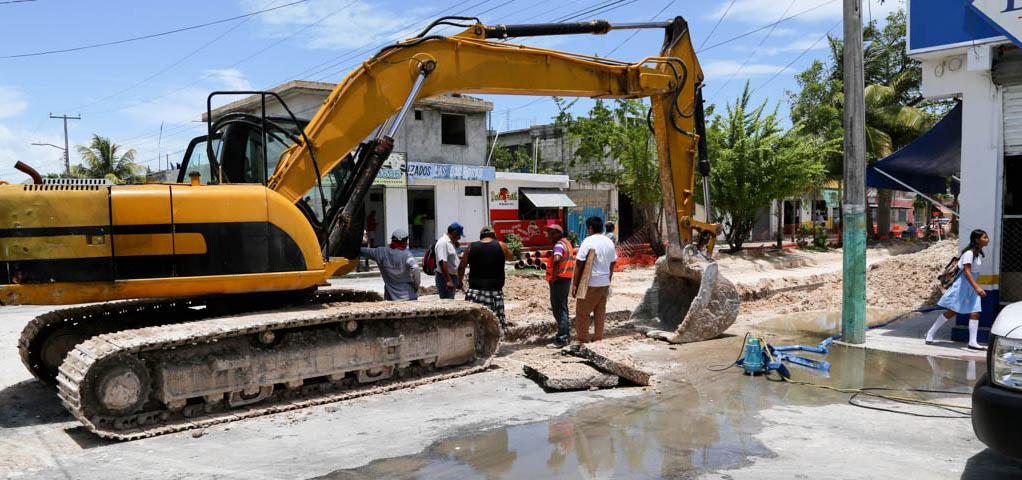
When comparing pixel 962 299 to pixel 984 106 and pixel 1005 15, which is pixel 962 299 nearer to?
pixel 984 106

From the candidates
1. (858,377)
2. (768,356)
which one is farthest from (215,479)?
(858,377)

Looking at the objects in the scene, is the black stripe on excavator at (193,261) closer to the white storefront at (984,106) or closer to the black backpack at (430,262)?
the black backpack at (430,262)

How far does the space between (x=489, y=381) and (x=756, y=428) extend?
2.75 m

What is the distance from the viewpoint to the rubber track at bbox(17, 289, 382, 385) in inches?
272

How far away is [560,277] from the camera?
9141 millimetres

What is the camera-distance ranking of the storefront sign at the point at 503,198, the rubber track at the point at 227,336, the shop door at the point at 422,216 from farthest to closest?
the storefront sign at the point at 503,198 < the shop door at the point at 422,216 < the rubber track at the point at 227,336

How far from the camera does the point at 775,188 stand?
24.2 m

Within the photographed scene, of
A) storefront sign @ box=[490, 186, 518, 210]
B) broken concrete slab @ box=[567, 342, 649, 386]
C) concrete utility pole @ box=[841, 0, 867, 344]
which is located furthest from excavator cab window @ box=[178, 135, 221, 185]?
storefront sign @ box=[490, 186, 518, 210]

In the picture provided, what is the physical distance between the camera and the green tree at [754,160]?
23938mm

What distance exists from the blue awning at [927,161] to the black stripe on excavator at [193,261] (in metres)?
9.39

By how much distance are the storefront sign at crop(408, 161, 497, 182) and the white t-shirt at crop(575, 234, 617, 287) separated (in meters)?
18.9

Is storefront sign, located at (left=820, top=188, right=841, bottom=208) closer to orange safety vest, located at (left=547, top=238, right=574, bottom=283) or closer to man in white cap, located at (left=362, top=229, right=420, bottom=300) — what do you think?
orange safety vest, located at (left=547, top=238, right=574, bottom=283)

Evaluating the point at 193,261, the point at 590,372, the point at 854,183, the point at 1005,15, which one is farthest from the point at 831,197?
the point at 193,261

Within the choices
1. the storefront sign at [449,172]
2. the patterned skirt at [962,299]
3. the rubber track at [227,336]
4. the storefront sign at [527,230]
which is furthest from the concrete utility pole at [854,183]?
the storefront sign at [527,230]
